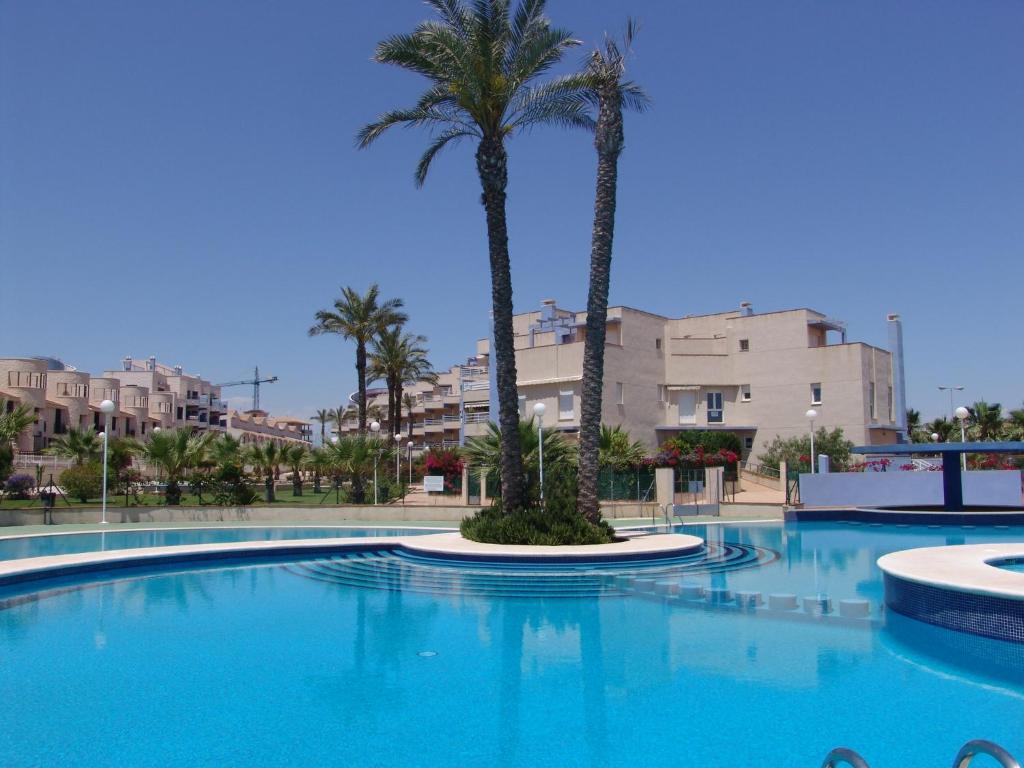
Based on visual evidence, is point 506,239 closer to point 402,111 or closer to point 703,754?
point 402,111

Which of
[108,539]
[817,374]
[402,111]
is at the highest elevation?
[402,111]

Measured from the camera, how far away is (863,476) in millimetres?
30031

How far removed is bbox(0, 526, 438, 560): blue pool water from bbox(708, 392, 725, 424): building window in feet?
93.3

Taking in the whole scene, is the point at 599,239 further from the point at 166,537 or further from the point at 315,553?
the point at 166,537

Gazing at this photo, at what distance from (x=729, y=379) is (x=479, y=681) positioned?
4309cm

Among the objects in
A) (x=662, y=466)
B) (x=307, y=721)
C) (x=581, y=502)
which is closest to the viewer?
(x=307, y=721)

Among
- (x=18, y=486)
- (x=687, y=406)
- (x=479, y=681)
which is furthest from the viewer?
(x=687, y=406)

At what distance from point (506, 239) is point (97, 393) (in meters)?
72.4

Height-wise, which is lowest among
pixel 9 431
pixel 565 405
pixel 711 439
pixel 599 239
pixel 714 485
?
pixel 714 485

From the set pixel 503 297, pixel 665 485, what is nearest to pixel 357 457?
pixel 665 485

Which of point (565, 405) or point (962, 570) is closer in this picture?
point (962, 570)

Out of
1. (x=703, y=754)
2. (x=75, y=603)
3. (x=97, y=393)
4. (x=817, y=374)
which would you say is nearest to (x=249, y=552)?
(x=75, y=603)

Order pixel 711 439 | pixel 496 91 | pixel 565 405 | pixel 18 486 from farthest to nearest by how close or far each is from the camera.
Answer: pixel 711 439 → pixel 565 405 → pixel 18 486 → pixel 496 91

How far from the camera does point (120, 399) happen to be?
81.4 meters
